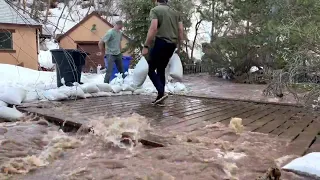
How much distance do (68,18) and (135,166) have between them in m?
1.83

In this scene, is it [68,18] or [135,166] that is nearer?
[135,166]

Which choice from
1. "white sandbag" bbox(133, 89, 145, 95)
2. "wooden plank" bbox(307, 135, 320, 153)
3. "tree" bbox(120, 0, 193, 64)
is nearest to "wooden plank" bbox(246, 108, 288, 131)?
"wooden plank" bbox(307, 135, 320, 153)

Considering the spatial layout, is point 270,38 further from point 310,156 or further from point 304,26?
point 310,156

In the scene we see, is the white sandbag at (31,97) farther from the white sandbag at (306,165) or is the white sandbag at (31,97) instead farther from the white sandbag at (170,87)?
the white sandbag at (306,165)

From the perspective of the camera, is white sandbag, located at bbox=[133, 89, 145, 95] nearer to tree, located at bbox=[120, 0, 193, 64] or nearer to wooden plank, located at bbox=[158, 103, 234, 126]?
wooden plank, located at bbox=[158, 103, 234, 126]

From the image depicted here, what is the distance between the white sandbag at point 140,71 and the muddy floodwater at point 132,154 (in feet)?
9.30

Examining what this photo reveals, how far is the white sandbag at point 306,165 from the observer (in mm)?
2039

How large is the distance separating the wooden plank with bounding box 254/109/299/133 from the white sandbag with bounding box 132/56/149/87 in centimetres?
248

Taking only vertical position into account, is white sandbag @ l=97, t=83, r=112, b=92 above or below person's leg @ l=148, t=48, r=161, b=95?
below

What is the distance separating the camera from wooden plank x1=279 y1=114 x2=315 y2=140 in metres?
3.12

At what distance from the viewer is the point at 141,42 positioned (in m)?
15.3

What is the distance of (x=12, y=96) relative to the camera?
426 centimetres

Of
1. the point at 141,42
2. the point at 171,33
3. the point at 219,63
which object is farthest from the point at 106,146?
the point at 141,42

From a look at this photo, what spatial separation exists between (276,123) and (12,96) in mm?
3091
